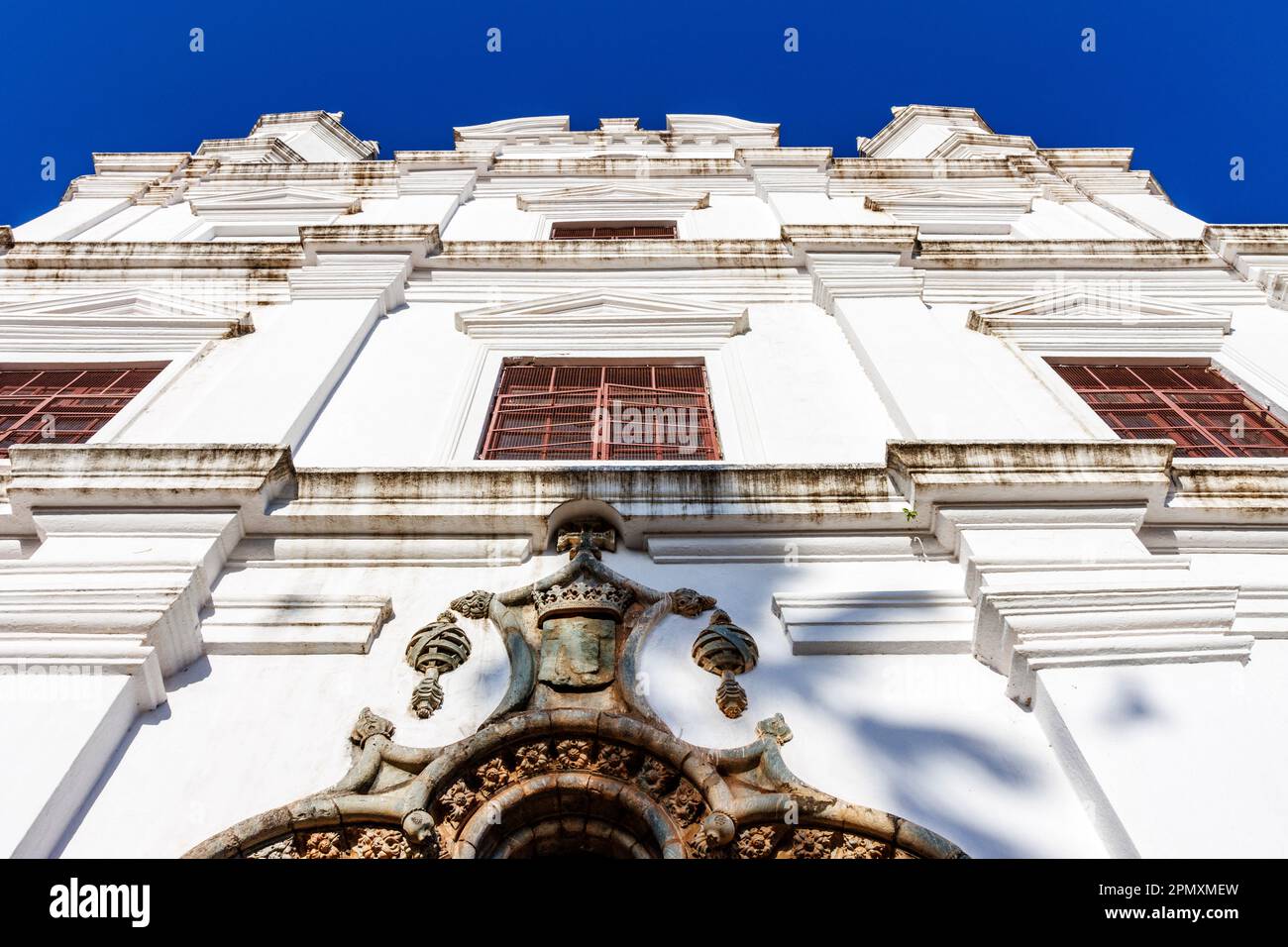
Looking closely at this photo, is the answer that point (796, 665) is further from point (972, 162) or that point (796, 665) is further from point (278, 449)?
point (972, 162)

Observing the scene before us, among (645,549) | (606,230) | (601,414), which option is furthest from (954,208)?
(645,549)

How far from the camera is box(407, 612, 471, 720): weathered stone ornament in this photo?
4.19 meters

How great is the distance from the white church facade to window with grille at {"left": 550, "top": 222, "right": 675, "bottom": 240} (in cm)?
303

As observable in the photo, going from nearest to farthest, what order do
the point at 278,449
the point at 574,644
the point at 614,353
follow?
the point at 574,644 < the point at 278,449 < the point at 614,353

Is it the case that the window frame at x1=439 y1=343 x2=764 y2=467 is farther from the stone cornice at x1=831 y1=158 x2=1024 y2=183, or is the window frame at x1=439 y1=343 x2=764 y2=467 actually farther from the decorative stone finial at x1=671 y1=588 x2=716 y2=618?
the stone cornice at x1=831 y1=158 x2=1024 y2=183

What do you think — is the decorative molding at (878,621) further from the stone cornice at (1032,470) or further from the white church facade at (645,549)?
the stone cornice at (1032,470)

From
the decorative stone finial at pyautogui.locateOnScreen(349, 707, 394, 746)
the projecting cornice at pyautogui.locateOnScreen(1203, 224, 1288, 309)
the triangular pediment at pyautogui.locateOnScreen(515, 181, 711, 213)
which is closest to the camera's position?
the decorative stone finial at pyautogui.locateOnScreen(349, 707, 394, 746)

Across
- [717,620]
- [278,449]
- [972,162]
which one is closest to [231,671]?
[278,449]

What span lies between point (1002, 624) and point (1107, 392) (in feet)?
13.1

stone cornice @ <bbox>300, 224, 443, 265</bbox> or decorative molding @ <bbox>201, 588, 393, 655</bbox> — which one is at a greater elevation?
stone cornice @ <bbox>300, 224, 443, 265</bbox>

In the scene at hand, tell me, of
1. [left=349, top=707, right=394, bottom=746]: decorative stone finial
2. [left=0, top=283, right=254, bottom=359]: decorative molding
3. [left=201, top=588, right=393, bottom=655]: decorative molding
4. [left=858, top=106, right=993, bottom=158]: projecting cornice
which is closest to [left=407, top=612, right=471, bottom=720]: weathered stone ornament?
[left=349, top=707, right=394, bottom=746]: decorative stone finial

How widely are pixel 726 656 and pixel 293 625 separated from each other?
223 cm

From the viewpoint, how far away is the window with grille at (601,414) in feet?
21.8
